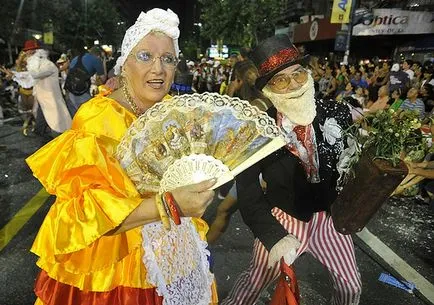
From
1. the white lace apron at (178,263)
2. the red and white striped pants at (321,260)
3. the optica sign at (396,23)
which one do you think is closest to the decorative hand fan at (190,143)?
the white lace apron at (178,263)

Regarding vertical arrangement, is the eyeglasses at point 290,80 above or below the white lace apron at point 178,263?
above

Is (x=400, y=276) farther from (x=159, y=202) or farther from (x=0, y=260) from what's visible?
(x=0, y=260)

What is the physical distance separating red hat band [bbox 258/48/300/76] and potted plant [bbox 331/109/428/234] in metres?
0.61

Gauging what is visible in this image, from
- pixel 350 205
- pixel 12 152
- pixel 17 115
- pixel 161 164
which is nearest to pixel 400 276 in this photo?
pixel 350 205

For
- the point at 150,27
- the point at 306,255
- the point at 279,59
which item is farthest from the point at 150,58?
the point at 306,255

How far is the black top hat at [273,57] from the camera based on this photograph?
266 centimetres

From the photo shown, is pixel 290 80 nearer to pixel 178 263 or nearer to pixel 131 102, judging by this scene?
pixel 131 102

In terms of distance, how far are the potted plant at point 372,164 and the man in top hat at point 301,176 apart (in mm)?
143

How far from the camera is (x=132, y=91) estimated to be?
6.37 feet

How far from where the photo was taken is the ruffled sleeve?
→ 1.50m

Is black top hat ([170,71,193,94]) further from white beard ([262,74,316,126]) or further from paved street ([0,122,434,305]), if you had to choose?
white beard ([262,74,316,126])

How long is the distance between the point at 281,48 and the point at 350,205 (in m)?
1.12

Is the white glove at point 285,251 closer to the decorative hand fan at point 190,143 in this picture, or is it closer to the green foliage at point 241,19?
the decorative hand fan at point 190,143

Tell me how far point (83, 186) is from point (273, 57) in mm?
1625
